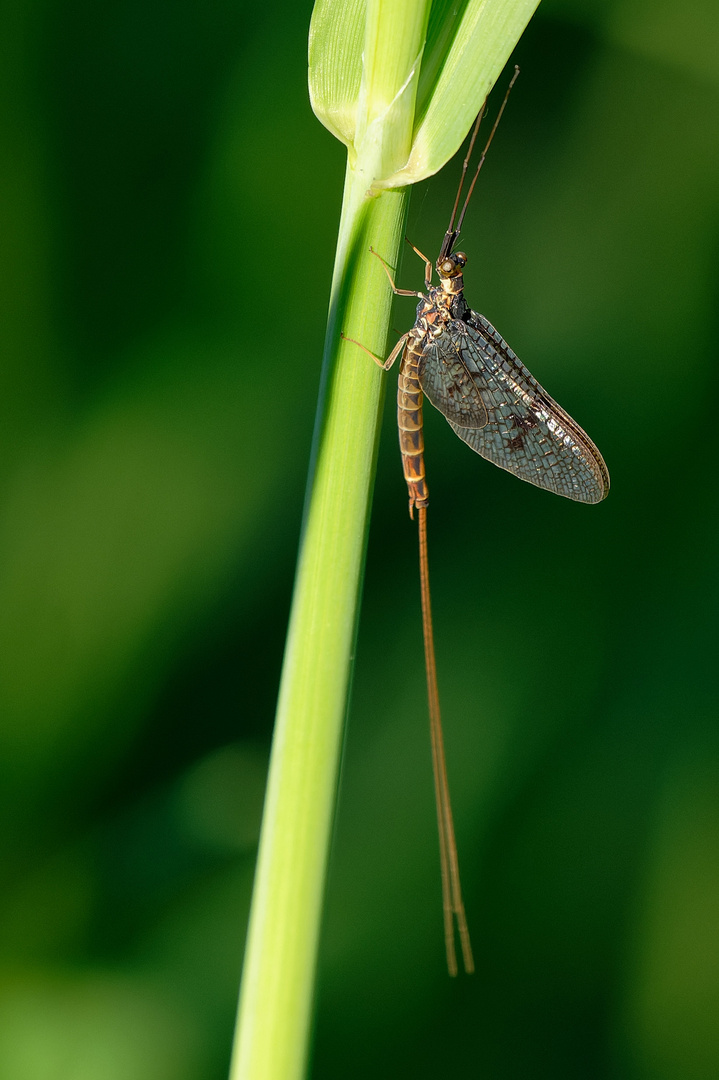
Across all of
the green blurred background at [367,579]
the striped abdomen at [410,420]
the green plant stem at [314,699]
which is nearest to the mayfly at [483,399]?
the striped abdomen at [410,420]

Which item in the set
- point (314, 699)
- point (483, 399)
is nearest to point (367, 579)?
point (483, 399)

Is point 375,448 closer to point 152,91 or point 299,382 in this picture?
point 299,382

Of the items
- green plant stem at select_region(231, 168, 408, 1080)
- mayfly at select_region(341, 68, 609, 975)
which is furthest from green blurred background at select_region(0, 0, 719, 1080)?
green plant stem at select_region(231, 168, 408, 1080)

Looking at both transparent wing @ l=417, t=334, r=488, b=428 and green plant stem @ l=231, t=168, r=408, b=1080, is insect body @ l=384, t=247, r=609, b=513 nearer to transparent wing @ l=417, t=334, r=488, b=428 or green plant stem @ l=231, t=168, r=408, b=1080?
transparent wing @ l=417, t=334, r=488, b=428

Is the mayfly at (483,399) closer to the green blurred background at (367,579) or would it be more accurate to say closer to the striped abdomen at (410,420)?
the striped abdomen at (410,420)

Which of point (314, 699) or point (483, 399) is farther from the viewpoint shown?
point (483, 399)

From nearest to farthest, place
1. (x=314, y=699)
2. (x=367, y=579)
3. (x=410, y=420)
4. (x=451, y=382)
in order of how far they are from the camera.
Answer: (x=314, y=699), (x=410, y=420), (x=451, y=382), (x=367, y=579)

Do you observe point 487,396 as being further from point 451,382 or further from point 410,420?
point 410,420
